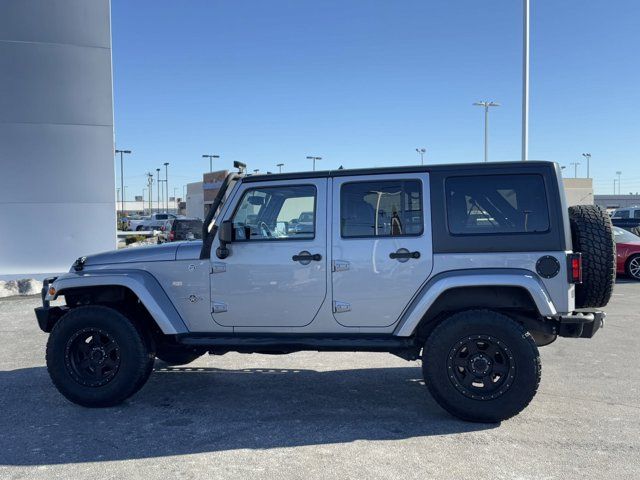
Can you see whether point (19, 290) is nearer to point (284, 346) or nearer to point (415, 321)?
point (284, 346)

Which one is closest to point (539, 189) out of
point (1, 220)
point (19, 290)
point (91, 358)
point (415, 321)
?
point (415, 321)

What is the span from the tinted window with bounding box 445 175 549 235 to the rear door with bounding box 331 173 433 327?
0.25 metres

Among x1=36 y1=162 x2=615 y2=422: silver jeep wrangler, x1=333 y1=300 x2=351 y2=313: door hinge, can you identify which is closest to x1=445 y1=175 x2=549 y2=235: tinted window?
x1=36 y1=162 x2=615 y2=422: silver jeep wrangler

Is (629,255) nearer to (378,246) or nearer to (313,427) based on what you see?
(378,246)

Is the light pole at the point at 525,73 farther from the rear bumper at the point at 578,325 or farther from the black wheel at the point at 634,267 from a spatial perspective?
the rear bumper at the point at 578,325

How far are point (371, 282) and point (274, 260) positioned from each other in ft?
2.85

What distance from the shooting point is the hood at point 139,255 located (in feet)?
17.8

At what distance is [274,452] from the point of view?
429cm

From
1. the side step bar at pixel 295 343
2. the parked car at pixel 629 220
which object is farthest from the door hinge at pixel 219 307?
the parked car at pixel 629 220

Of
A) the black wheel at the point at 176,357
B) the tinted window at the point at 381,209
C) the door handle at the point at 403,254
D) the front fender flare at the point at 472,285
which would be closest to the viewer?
the front fender flare at the point at 472,285

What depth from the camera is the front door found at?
5129 millimetres

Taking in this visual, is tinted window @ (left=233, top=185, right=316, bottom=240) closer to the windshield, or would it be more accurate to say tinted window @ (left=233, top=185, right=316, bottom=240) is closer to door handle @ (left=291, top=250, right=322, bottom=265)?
door handle @ (left=291, top=250, right=322, bottom=265)

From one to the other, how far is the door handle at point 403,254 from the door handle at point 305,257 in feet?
2.06

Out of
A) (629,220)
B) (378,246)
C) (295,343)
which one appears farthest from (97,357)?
(629,220)
